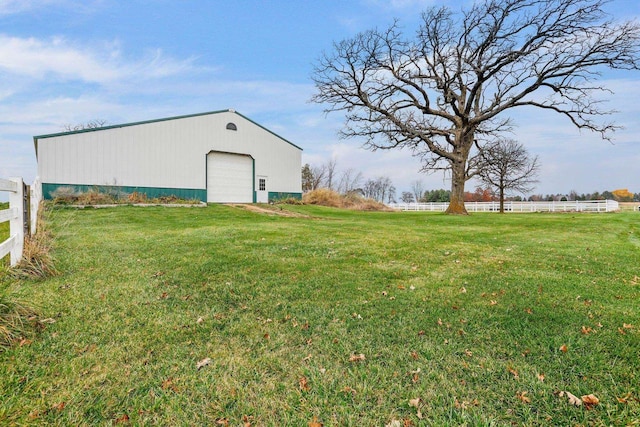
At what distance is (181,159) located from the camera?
65.4 feet

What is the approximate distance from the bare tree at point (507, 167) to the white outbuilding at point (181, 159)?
14.2m

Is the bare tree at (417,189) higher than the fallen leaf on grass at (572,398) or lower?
higher

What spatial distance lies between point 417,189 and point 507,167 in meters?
52.9

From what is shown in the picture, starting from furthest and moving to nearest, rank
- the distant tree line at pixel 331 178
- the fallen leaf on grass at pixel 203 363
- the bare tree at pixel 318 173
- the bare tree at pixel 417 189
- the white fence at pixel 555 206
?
1. the bare tree at pixel 417 189
2. the bare tree at pixel 318 173
3. the distant tree line at pixel 331 178
4. the white fence at pixel 555 206
5. the fallen leaf on grass at pixel 203 363

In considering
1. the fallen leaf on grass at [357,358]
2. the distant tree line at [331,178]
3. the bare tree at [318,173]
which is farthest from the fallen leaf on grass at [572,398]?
the bare tree at [318,173]

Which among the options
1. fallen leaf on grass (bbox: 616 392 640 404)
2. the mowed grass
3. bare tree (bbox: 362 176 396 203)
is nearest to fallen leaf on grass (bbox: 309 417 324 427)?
the mowed grass

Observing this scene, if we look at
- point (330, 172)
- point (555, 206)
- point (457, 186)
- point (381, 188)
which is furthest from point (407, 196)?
point (457, 186)

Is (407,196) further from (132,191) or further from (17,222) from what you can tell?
(17,222)

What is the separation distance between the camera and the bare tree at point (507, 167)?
21.4 meters

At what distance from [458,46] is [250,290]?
19952 mm

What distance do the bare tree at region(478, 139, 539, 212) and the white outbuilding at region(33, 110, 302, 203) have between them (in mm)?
14181

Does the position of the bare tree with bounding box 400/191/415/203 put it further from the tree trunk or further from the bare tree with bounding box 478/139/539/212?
the tree trunk

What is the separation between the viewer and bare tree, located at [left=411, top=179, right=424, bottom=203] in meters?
73.7

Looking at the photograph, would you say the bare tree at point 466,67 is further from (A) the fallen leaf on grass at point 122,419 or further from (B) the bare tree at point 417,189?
(B) the bare tree at point 417,189
